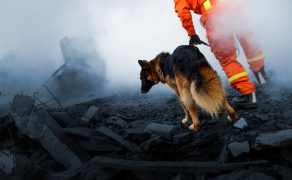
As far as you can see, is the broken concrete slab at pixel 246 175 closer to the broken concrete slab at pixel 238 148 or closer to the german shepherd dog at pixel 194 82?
the broken concrete slab at pixel 238 148

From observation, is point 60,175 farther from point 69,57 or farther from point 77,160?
point 69,57

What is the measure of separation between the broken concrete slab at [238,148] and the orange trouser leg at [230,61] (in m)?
1.42

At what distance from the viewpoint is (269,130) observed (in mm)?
3971

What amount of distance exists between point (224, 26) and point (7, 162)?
11.2 ft

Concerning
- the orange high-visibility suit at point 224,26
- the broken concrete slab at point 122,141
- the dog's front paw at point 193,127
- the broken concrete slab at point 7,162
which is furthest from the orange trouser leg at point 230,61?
the broken concrete slab at point 7,162

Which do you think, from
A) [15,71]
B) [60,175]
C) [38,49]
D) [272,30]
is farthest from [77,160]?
[38,49]

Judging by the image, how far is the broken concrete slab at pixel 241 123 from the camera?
4.15 meters

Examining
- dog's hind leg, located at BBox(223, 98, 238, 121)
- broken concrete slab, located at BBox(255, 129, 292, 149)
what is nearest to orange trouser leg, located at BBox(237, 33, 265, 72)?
dog's hind leg, located at BBox(223, 98, 238, 121)

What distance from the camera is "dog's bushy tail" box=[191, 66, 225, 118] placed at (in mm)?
4125

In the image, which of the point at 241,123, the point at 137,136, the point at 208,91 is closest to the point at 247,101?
the point at 241,123

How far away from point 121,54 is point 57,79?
2.01 m

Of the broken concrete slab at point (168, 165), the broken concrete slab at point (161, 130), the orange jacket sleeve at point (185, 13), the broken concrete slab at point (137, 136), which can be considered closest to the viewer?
the broken concrete slab at point (168, 165)

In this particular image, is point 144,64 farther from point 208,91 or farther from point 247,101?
point 247,101

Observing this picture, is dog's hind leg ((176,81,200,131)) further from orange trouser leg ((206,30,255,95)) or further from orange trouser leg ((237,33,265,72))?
orange trouser leg ((237,33,265,72))
